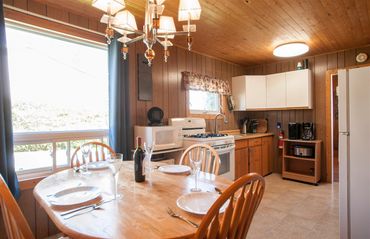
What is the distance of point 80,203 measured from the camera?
1.02 metres

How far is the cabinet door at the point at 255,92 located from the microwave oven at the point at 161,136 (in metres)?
2.08

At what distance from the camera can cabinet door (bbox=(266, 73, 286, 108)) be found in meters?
3.99

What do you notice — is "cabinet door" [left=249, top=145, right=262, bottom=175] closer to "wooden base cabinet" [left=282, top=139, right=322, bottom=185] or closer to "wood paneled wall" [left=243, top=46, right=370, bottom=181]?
"wooden base cabinet" [left=282, top=139, right=322, bottom=185]

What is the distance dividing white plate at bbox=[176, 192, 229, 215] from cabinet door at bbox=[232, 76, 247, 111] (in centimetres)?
335

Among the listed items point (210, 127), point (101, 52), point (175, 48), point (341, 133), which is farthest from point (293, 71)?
point (101, 52)

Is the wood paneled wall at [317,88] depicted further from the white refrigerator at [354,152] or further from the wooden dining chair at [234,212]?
the wooden dining chair at [234,212]

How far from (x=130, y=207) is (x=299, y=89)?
3.77 m

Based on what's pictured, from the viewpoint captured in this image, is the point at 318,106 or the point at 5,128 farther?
the point at 318,106

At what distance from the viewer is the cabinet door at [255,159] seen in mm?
3832

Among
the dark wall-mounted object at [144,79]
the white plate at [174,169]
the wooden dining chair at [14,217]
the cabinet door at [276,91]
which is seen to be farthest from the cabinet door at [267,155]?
the wooden dining chair at [14,217]

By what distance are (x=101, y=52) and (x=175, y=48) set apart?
3.83 ft

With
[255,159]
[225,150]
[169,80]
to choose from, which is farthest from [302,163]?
[169,80]

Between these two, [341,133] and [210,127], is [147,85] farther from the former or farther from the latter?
[341,133]

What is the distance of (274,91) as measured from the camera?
4.12 metres
